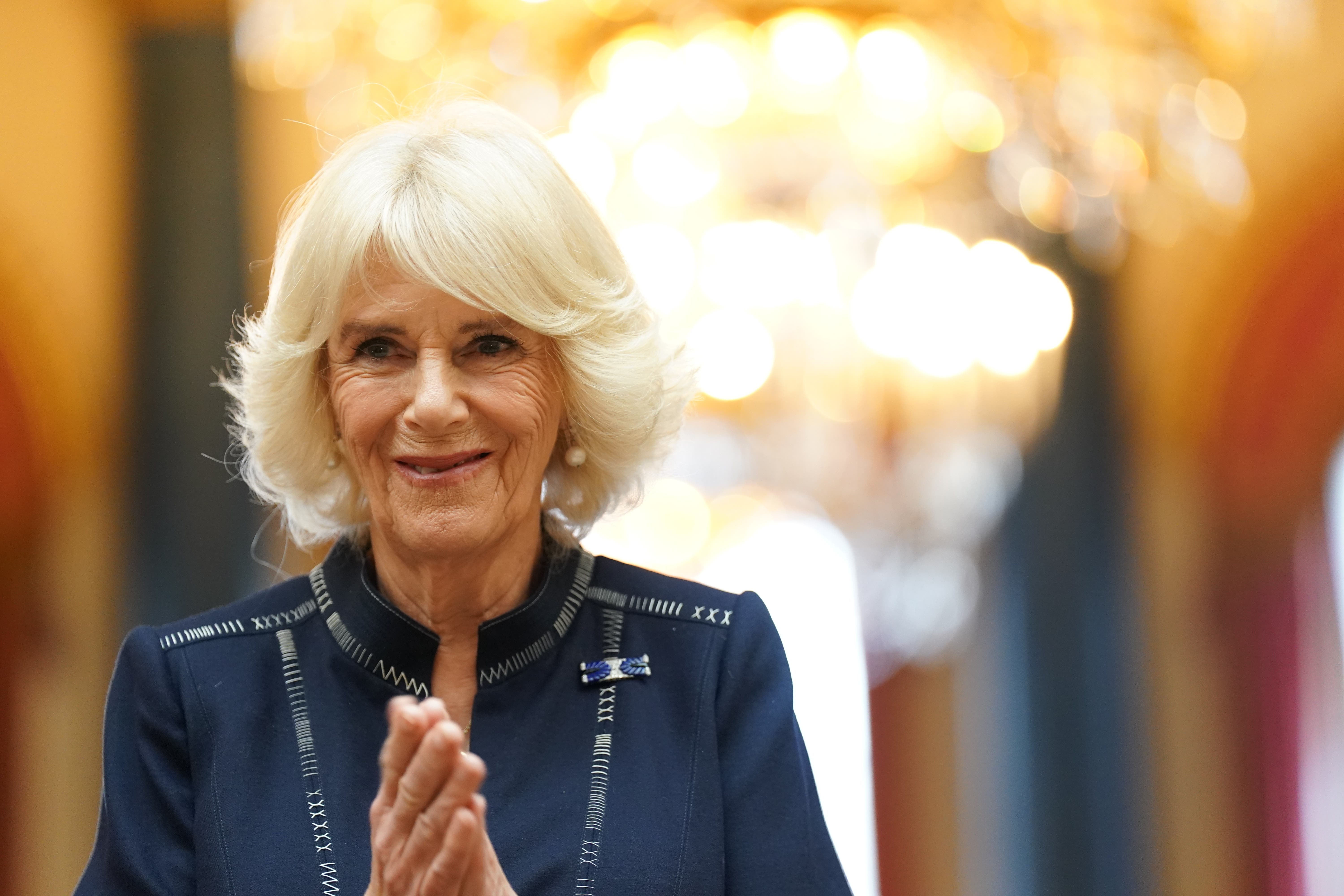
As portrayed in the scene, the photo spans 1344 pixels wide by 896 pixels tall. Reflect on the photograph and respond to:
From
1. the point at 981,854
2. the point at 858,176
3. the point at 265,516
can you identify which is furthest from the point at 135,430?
the point at 981,854

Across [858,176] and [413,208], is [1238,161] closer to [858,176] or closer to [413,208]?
[858,176]

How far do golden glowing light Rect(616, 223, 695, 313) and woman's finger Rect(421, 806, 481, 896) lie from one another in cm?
497

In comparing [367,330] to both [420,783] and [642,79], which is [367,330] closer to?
[420,783]

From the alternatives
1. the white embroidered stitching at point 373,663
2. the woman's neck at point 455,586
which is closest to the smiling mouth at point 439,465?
the woman's neck at point 455,586

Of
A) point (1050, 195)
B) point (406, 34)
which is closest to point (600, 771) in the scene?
point (406, 34)

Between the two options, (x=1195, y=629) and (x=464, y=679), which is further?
(x=1195, y=629)

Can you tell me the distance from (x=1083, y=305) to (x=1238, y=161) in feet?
10.6

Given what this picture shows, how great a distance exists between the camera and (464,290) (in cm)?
159

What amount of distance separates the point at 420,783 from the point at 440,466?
448 millimetres

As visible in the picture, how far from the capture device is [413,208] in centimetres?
161

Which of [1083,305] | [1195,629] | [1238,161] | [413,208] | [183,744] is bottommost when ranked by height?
[183,744]

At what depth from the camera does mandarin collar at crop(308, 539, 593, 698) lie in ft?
5.54

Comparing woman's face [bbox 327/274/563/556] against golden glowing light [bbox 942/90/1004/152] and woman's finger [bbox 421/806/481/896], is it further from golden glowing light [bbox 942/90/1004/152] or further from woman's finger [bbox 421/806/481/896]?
golden glowing light [bbox 942/90/1004/152]

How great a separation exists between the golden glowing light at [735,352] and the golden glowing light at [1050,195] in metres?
1.68
